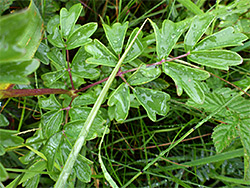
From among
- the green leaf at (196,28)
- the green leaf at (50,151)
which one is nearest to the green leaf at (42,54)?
the green leaf at (50,151)

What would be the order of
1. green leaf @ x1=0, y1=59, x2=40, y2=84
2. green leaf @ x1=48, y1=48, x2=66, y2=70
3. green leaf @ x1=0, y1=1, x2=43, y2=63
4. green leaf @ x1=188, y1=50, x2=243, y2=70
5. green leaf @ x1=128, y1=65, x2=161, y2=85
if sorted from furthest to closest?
green leaf @ x1=48, y1=48, x2=66, y2=70 → green leaf @ x1=128, y1=65, x2=161, y2=85 → green leaf @ x1=188, y1=50, x2=243, y2=70 → green leaf @ x1=0, y1=59, x2=40, y2=84 → green leaf @ x1=0, y1=1, x2=43, y2=63

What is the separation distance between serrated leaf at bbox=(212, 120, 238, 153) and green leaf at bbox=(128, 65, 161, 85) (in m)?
0.62

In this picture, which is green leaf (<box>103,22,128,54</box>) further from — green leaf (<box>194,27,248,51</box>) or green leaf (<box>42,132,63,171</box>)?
green leaf (<box>42,132,63,171</box>)

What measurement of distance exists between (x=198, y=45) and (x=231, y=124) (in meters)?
0.64

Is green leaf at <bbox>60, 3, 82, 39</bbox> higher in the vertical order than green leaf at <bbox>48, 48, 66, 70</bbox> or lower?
higher

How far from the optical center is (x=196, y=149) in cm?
188

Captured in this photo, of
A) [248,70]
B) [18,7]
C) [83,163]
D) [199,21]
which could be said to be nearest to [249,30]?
[248,70]

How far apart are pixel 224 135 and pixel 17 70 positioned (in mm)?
1301

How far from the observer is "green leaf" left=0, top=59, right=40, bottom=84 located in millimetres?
788

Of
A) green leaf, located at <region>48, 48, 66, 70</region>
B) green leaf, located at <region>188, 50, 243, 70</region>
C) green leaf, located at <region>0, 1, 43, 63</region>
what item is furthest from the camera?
green leaf, located at <region>48, 48, 66, 70</region>

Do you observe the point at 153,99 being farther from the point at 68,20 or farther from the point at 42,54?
the point at 42,54

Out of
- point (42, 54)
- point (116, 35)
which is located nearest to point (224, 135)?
point (116, 35)

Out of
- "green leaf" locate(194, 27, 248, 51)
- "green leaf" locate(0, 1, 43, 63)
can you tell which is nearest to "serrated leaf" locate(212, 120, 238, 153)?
"green leaf" locate(194, 27, 248, 51)

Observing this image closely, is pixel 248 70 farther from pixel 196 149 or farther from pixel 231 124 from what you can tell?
pixel 196 149
